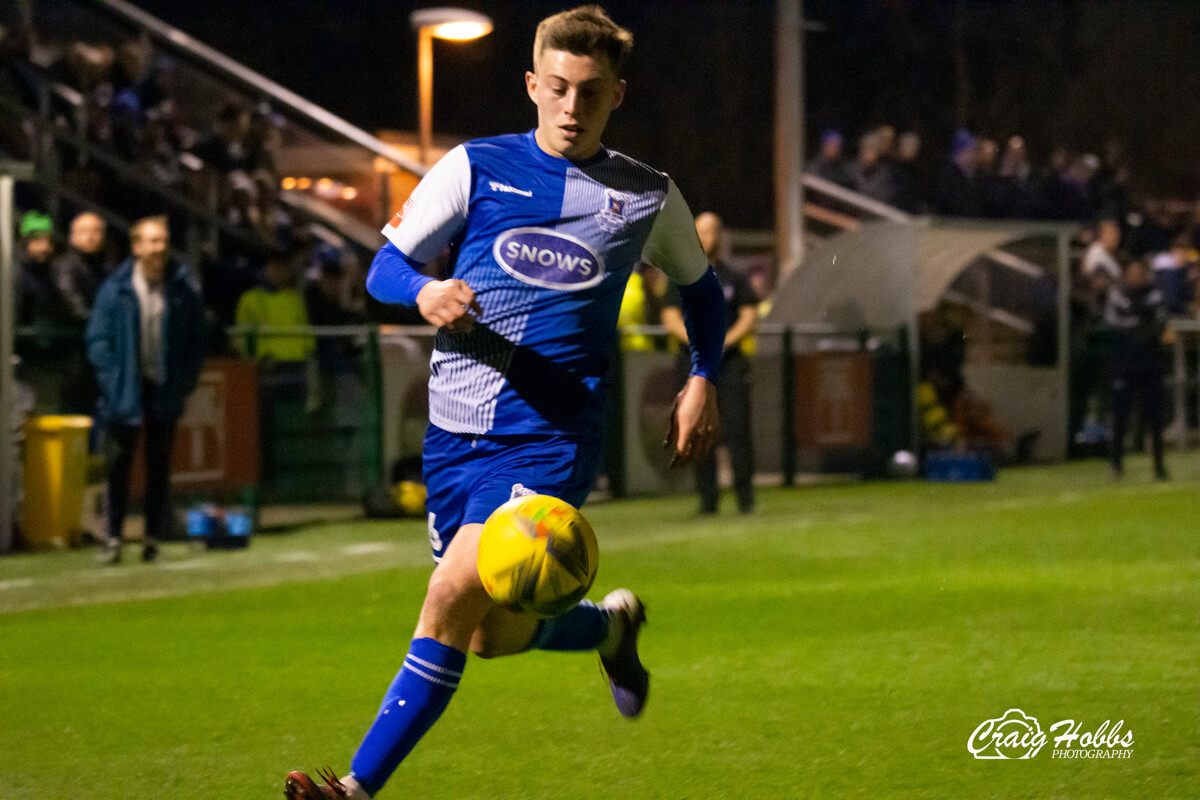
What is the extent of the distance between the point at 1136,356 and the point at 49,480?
10.4 meters

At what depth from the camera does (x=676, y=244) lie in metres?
4.95

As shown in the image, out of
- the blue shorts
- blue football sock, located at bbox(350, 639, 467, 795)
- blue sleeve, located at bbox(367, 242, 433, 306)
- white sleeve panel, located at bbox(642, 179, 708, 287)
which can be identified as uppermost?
white sleeve panel, located at bbox(642, 179, 708, 287)

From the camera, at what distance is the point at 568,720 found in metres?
5.97

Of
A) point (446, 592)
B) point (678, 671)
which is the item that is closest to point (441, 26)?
point (678, 671)

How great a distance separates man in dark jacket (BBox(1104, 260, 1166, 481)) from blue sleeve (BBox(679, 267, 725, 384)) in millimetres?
12130

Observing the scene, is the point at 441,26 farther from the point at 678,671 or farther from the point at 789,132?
the point at 678,671

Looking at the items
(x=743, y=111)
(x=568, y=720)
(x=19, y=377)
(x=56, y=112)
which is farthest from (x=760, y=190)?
(x=568, y=720)

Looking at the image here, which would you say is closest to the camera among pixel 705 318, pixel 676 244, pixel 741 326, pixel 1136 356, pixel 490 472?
pixel 490 472

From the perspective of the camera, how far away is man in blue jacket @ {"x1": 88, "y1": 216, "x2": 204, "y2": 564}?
422 inches

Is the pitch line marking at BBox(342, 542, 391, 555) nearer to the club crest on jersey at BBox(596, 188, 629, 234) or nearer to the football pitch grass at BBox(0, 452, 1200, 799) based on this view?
the football pitch grass at BBox(0, 452, 1200, 799)

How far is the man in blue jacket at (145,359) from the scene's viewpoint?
10727 millimetres

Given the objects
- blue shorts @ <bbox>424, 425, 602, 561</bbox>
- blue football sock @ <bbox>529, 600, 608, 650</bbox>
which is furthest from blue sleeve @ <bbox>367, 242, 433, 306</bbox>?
blue football sock @ <bbox>529, 600, 608, 650</bbox>

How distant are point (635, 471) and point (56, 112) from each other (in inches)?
277

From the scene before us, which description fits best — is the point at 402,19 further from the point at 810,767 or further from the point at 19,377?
the point at 810,767
